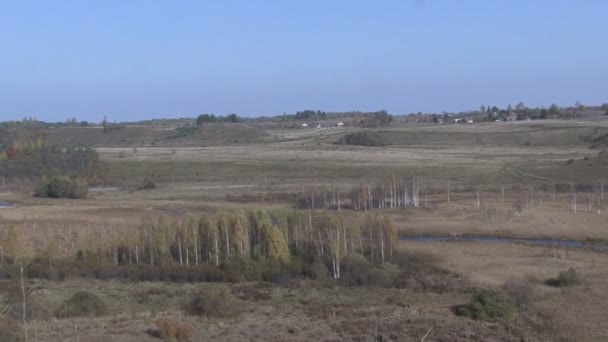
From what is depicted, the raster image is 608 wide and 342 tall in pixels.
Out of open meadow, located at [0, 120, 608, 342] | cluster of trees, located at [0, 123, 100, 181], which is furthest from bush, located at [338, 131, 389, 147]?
open meadow, located at [0, 120, 608, 342]

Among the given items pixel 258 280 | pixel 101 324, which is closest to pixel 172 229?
pixel 258 280

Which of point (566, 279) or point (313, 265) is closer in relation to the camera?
point (566, 279)

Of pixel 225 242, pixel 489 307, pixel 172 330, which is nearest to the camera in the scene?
pixel 172 330

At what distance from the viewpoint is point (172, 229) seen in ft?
158

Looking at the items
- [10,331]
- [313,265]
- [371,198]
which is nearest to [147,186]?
[371,198]

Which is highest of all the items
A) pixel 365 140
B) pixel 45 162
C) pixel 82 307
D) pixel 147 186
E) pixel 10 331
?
pixel 10 331

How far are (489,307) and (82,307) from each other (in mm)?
15110

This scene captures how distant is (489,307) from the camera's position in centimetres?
3438

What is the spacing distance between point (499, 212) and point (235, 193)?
27768 mm

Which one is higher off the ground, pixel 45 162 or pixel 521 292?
pixel 45 162

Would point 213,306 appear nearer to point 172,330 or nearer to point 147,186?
point 172,330

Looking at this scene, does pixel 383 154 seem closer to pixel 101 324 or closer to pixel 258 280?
pixel 258 280

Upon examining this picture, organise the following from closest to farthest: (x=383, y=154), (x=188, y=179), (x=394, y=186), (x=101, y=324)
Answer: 1. (x=101, y=324)
2. (x=394, y=186)
3. (x=188, y=179)
4. (x=383, y=154)

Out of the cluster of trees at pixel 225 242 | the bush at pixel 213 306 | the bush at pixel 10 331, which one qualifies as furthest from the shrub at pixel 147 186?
the bush at pixel 10 331
